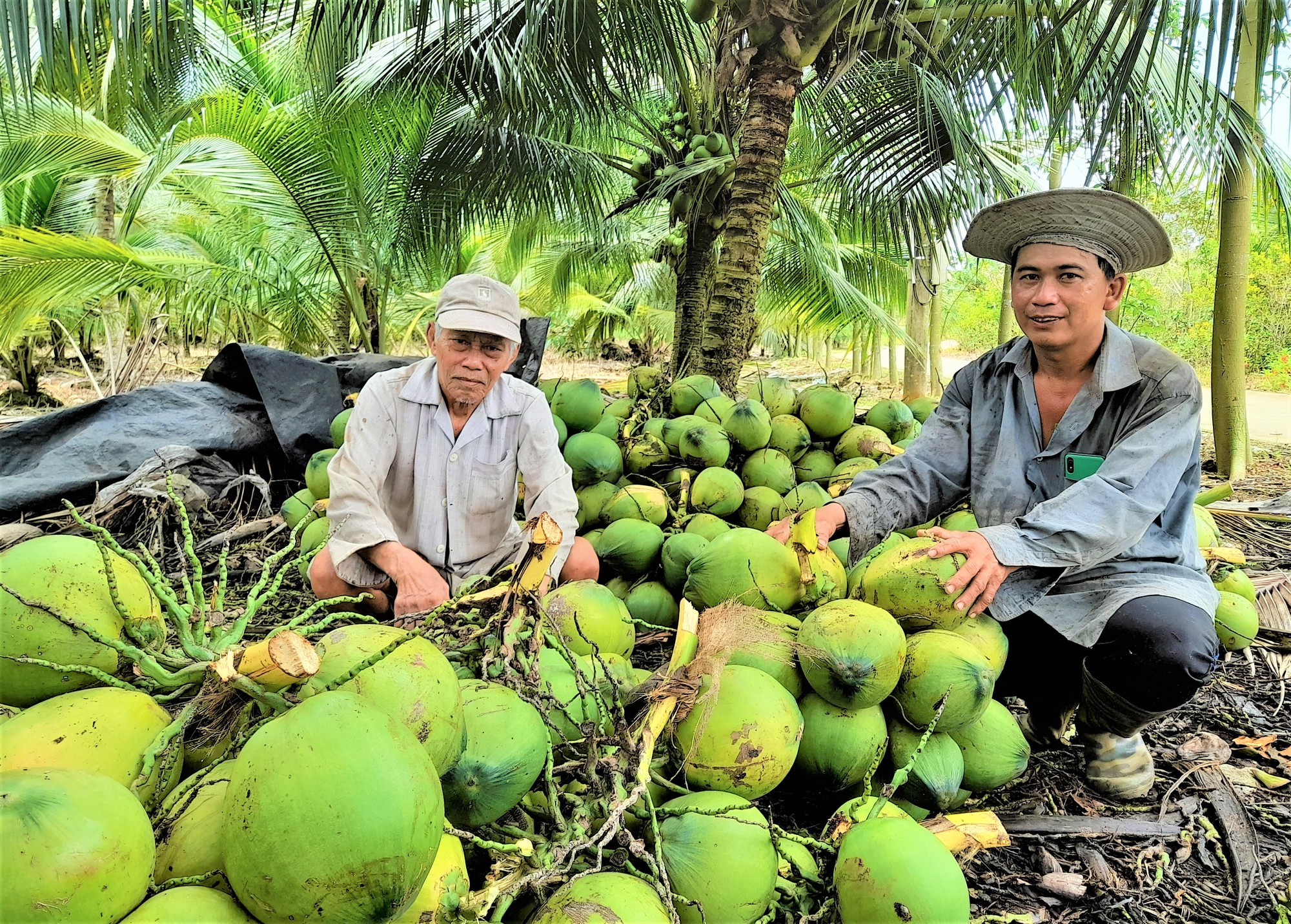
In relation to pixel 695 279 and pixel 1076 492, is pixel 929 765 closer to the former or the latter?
pixel 1076 492

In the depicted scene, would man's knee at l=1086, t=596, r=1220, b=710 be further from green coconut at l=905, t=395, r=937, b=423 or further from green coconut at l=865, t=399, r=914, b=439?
green coconut at l=905, t=395, r=937, b=423

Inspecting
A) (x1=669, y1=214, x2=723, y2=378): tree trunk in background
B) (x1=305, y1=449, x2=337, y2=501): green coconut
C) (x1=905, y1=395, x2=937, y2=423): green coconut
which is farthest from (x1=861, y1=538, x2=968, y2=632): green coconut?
(x1=669, y1=214, x2=723, y2=378): tree trunk in background

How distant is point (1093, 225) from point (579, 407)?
209cm

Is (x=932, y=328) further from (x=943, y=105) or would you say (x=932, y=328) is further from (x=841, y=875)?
(x=841, y=875)

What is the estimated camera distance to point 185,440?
3582mm

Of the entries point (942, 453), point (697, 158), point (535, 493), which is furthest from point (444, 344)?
point (697, 158)

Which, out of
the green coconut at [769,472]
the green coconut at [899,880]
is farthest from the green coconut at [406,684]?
the green coconut at [769,472]

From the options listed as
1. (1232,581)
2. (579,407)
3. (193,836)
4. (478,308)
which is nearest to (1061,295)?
(1232,581)

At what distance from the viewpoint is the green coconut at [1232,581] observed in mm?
2756

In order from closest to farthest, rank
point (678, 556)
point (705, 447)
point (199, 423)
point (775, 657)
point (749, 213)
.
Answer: point (775, 657), point (678, 556), point (705, 447), point (199, 423), point (749, 213)

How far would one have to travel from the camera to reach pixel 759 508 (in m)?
3.01

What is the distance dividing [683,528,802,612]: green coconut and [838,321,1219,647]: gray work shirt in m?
0.41

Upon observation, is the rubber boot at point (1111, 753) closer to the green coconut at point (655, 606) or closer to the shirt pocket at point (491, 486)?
the green coconut at point (655, 606)

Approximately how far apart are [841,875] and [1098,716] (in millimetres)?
1194
